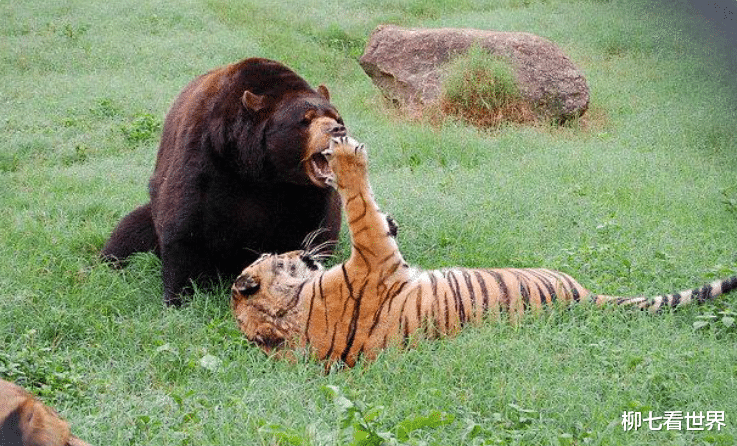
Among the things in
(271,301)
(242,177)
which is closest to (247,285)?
(271,301)

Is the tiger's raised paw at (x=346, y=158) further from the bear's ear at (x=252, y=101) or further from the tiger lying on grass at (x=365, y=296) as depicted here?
the bear's ear at (x=252, y=101)

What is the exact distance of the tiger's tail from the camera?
5230mm

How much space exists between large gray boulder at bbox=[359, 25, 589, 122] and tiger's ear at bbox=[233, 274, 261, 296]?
6.13m

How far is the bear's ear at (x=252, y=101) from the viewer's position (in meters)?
5.83

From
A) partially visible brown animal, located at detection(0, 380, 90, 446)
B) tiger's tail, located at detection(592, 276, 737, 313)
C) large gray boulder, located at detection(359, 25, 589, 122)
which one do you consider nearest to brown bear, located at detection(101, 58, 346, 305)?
tiger's tail, located at detection(592, 276, 737, 313)

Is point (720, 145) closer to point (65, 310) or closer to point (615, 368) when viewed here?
point (615, 368)

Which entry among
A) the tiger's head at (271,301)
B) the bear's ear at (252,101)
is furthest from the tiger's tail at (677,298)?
the bear's ear at (252,101)

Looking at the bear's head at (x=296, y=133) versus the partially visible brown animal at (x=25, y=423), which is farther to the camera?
the bear's head at (x=296, y=133)

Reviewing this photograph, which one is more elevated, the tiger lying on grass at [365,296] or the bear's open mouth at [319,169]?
the bear's open mouth at [319,169]

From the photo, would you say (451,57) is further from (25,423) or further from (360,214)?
(25,423)

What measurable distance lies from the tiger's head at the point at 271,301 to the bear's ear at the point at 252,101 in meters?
1.02

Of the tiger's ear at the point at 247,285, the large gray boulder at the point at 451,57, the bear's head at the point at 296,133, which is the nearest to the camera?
the tiger's ear at the point at 247,285

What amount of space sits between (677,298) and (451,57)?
653cm

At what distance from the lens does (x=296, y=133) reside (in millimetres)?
5758
